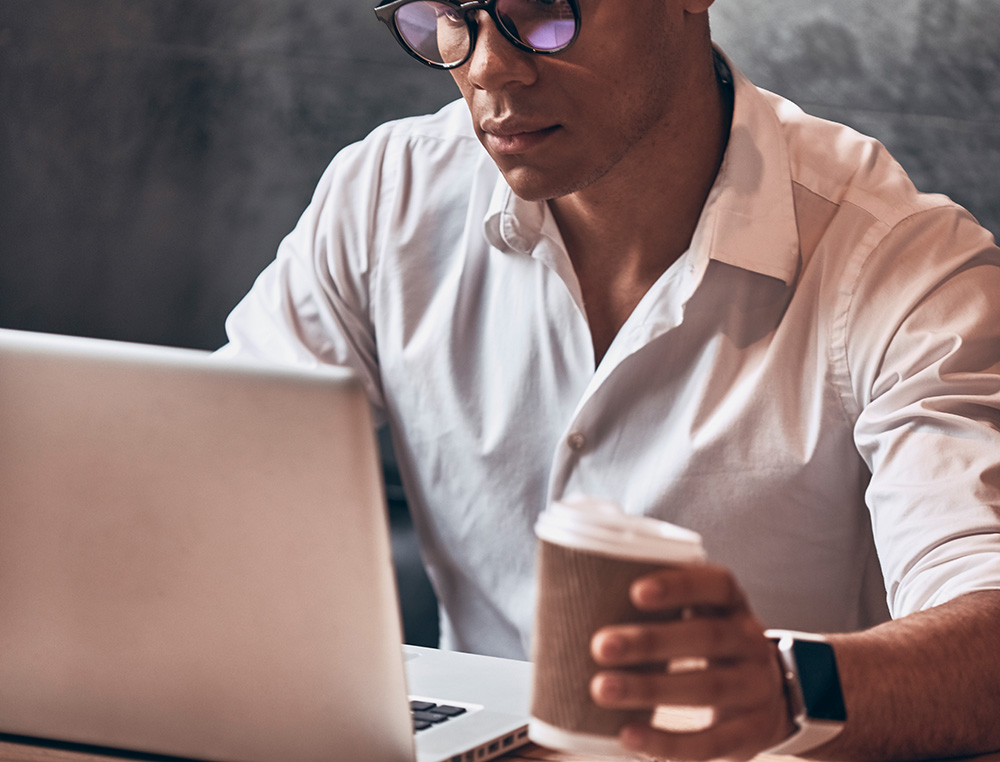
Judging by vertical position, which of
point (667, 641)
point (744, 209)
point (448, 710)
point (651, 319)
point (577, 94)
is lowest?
point (448, 710)

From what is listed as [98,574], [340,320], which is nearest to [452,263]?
[340,320]

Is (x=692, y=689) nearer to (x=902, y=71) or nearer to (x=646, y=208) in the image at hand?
(x=646, y=208)

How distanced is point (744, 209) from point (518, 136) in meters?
0.26

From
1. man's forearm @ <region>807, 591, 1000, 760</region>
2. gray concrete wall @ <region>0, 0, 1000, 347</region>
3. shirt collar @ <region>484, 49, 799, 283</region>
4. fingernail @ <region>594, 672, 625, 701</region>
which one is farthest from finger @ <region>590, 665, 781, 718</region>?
gray concrete wall @ <region>0, 0, 1000, 347</region>

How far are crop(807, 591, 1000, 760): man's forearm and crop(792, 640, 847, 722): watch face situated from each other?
0.09ft

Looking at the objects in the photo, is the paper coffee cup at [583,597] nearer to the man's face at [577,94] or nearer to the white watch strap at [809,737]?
the white watch strap at [809,737]

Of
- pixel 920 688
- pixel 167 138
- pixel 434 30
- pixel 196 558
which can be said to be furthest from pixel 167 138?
pixel 920 688

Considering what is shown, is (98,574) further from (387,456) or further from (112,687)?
(387,456)

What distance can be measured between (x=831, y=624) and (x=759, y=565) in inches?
4.8

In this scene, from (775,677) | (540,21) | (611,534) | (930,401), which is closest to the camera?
(611,534)

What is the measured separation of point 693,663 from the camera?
2.25 ft

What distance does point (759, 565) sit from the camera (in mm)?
1321

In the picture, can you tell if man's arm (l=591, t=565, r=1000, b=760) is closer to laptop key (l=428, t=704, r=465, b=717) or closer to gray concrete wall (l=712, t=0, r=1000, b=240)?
laptop key (l=428, t=704, r=465, b=717)

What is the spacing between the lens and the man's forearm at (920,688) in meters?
0.82
